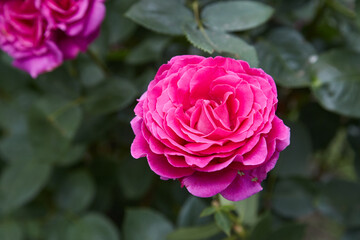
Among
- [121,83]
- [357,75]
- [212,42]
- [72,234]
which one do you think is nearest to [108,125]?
[121,83]

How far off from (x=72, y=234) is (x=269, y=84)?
0.54 meters

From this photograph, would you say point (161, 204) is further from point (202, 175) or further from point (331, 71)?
point (202, 175)

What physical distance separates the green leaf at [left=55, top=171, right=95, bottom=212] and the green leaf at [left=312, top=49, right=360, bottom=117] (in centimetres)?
49

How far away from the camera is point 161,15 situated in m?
0.59

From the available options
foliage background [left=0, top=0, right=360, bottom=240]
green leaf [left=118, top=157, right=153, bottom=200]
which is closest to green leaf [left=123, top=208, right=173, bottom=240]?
foliage background [left=0, top=0, right=360, bottom=240]

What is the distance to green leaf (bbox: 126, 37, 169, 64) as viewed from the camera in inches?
29.1

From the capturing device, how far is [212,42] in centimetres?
51

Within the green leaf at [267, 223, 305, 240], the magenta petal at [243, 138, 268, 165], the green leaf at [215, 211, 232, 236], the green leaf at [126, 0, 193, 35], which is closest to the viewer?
the magenta petal at [243, 138, 268, 165]

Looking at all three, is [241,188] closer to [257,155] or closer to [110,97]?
[257,155]

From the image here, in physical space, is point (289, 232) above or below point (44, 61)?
below

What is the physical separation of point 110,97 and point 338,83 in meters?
0.37

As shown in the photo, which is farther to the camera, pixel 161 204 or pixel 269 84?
pixel 161 204

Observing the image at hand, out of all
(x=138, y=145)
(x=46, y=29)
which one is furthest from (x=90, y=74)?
(x=138, y=145)

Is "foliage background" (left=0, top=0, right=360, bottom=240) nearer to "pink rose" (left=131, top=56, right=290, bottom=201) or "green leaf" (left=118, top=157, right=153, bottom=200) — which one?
"green leaf" (left=118, top=157, right=153, bottom=200)
